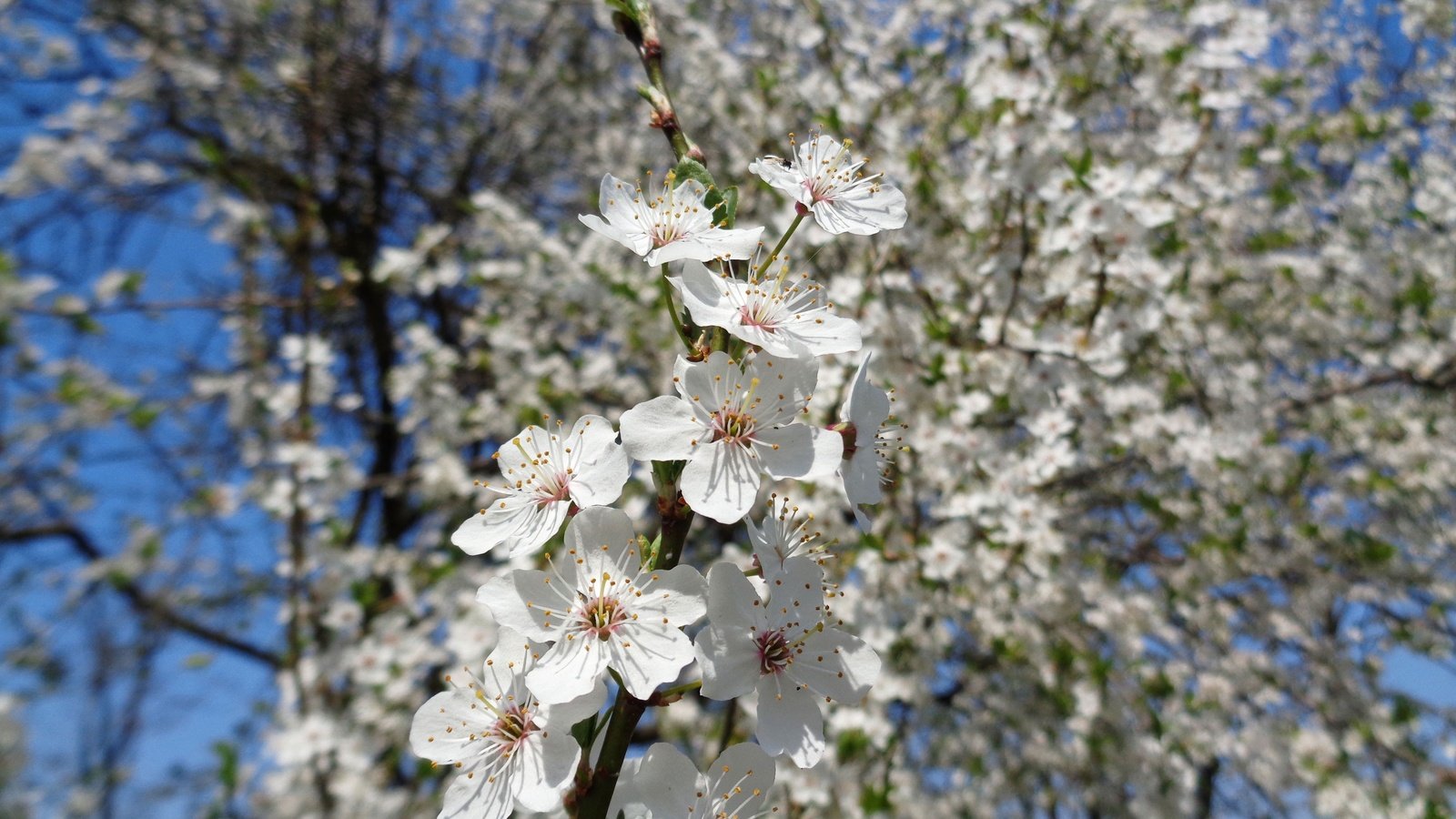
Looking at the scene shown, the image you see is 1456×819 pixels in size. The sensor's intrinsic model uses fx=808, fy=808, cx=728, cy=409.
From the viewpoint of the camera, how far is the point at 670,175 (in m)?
1.17

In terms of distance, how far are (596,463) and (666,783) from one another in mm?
390

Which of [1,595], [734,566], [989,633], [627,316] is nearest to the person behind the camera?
[734,566]

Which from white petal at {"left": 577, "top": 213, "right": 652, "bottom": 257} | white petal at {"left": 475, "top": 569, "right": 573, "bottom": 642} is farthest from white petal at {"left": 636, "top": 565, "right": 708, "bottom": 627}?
white petal at {"left": 577, "top": 213, "right": 652, "bottom": 257}

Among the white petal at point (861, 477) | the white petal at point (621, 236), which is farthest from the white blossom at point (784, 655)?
the white petal at point (621, 236)

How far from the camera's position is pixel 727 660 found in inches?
37.4

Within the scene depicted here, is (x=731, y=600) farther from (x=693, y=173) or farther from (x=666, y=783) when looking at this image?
(x=693, y=173)

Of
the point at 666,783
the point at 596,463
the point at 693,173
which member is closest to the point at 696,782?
the point at 666,783

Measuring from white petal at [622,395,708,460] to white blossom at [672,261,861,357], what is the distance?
0.37ft

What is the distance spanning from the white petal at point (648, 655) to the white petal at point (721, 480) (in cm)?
15

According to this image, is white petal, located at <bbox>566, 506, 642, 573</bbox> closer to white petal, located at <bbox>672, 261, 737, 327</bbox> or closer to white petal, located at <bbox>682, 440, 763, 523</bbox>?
white petal, located at <bbox>682, 440, 763, 523</bbox>

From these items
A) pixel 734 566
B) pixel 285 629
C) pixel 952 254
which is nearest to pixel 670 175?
pixel 734 566

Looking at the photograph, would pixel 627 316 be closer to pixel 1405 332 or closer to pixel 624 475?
pixel 624 475

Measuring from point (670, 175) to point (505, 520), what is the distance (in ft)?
1.78

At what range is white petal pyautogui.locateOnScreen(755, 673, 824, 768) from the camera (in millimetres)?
981
